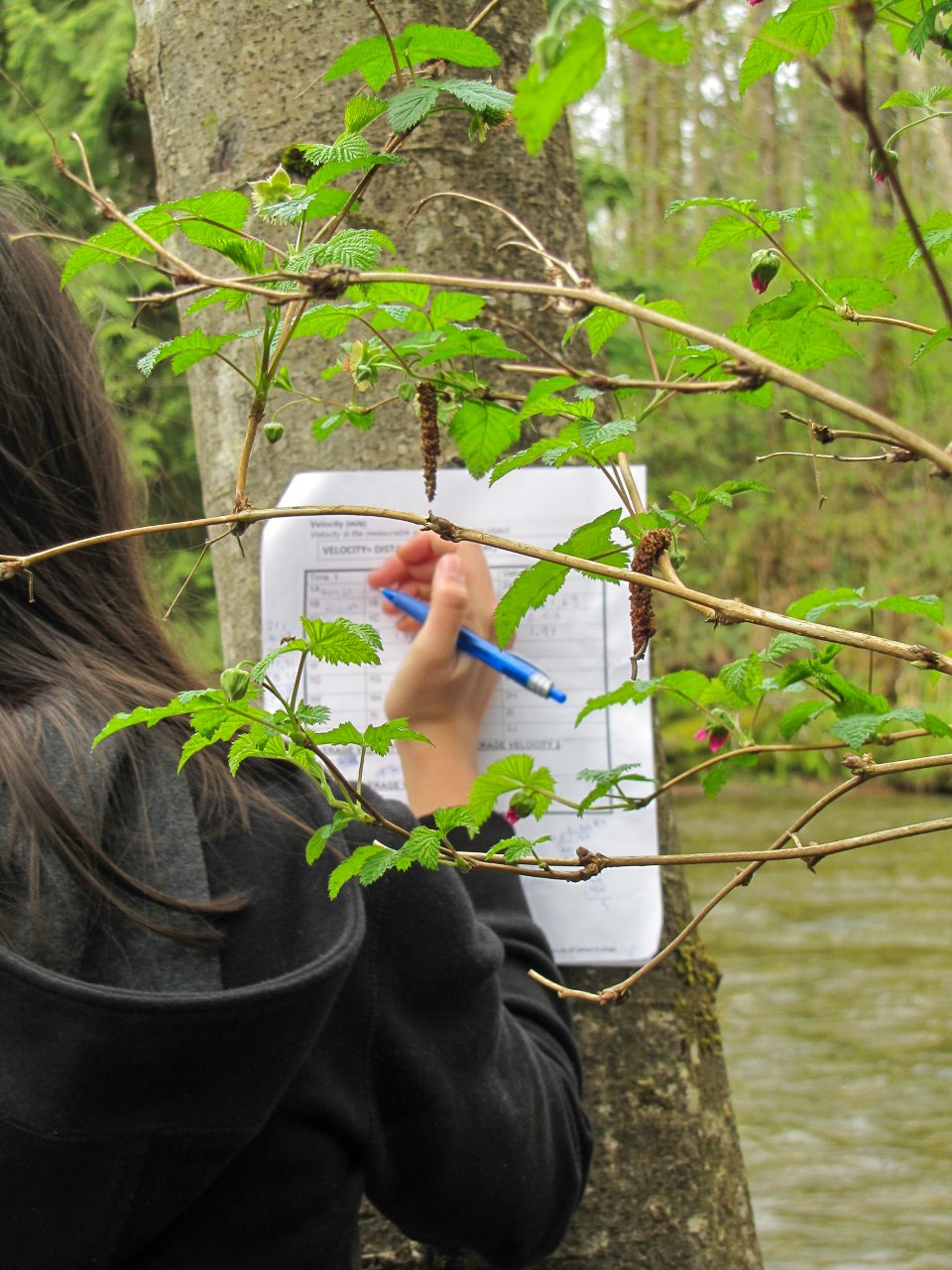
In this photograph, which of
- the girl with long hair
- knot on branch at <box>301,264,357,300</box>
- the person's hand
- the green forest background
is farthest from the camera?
the green forest background

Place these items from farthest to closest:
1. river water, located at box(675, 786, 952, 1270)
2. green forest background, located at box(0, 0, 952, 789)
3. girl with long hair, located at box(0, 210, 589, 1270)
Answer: green forest background, located at box(0, 0, 952, 789)
river water, located at box(675, 786, 952, 1270)
girl with long hair, located at box(0, 210, 589, 1270)

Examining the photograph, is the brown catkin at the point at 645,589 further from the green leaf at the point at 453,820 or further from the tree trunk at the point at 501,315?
the tree trunk at the point at 501,315

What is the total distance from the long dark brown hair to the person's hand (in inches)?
8.3

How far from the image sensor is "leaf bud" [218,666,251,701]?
0.65 metres

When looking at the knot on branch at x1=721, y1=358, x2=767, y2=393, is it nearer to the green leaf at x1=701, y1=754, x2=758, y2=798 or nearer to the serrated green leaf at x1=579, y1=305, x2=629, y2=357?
the serrated green leaf at x1=579, y1=305, x2=629, y2=357

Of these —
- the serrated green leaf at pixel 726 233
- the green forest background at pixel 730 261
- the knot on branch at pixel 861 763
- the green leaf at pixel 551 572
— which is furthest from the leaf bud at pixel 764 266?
the green forest background at pixel 730 261

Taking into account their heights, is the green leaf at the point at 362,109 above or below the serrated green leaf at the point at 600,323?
above

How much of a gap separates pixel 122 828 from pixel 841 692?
Result: 0.49 metres

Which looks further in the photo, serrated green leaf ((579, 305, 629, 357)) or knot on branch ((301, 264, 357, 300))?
serrated green leaf ((579, 305, 629, 357))

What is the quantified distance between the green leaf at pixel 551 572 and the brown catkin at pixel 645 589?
0.03m

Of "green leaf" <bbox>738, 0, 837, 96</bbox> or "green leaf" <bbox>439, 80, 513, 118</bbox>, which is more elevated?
"green leaf" <bbox>738, 0, 837, 96</bbox>

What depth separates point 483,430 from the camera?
0.78 meters

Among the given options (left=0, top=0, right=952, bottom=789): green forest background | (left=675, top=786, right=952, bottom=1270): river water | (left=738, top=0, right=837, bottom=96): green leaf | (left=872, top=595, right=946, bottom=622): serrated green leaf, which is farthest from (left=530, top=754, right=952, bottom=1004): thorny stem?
(left=0, top=0, right=952, bottom=789): green forest background

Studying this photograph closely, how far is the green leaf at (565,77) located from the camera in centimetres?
38
